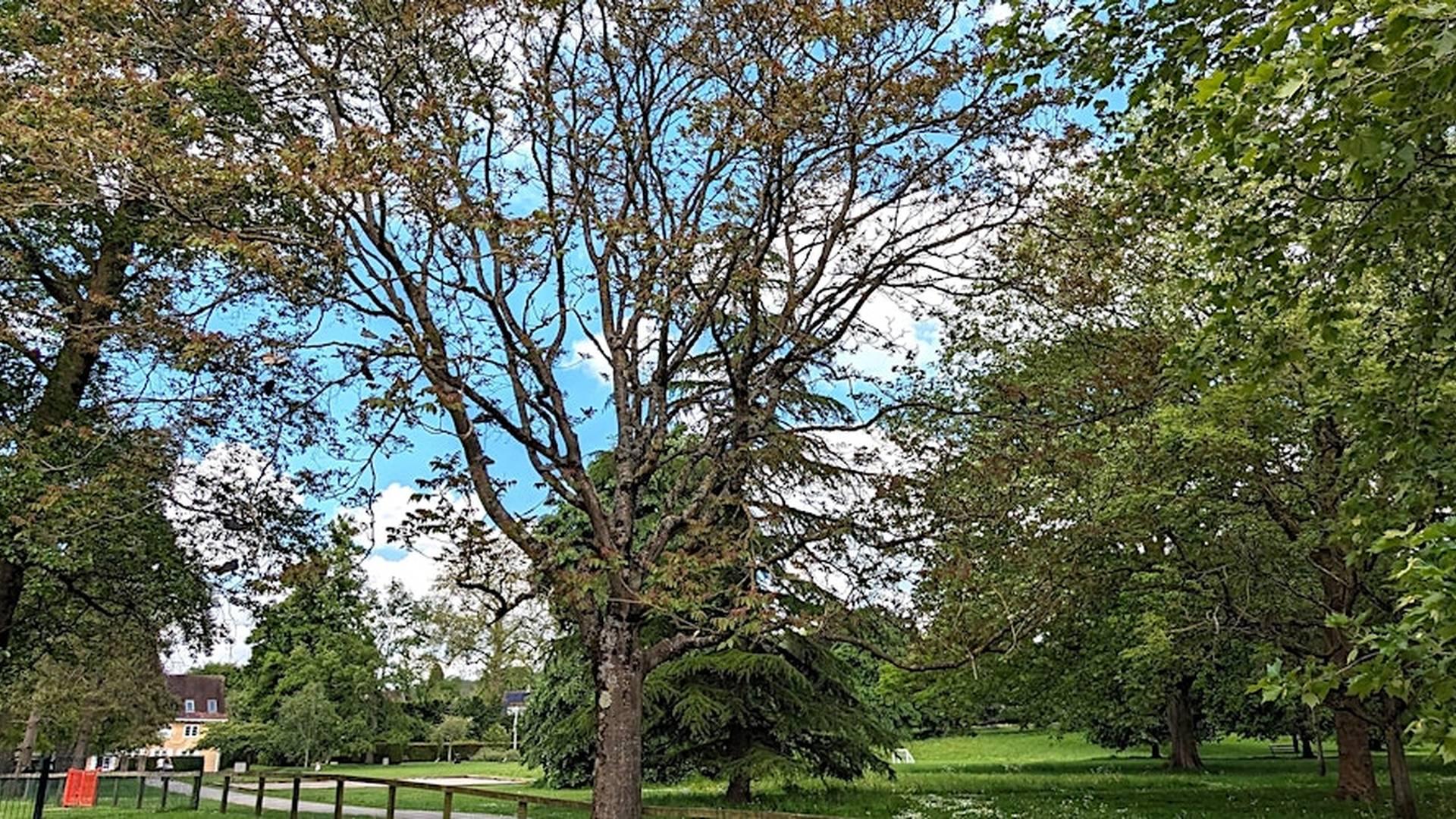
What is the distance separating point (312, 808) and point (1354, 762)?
19370 millimetres

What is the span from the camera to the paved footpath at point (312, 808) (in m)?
16.5

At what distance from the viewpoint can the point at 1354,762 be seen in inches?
586

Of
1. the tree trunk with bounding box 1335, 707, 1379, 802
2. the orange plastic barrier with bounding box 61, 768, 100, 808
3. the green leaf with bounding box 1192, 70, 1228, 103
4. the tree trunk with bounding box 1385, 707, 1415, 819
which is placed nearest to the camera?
the green leaf with bounding box 1192, 70, 1228, 103

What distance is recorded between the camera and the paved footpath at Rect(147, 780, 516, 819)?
→ 16.5 meters

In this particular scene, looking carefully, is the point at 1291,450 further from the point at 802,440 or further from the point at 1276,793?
the point at 802,440

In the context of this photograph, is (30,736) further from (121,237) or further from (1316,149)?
(1316,149)

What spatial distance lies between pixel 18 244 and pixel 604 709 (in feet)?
26.8

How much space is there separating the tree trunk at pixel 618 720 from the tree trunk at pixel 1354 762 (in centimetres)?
1231

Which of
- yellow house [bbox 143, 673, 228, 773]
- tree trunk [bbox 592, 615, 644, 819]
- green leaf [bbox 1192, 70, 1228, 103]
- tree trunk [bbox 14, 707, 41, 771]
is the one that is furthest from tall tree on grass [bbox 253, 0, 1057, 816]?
yellow house [bbox 143, 673, 228, 773]

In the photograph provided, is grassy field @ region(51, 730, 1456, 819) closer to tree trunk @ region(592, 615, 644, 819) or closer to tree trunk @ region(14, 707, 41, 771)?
tree trunk @ region(592, 615, 644, 819)

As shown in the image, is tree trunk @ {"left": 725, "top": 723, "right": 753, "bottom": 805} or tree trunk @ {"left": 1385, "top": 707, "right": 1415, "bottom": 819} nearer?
tree trunk @ {"left": 1385, "top": 707, "right": 1415, "bottom": 819}

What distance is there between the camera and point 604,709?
831cm

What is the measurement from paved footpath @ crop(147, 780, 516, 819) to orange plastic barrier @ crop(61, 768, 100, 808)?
1.22m

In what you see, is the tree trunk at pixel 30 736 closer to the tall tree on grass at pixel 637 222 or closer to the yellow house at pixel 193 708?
the yellow house at pixel 193 708
